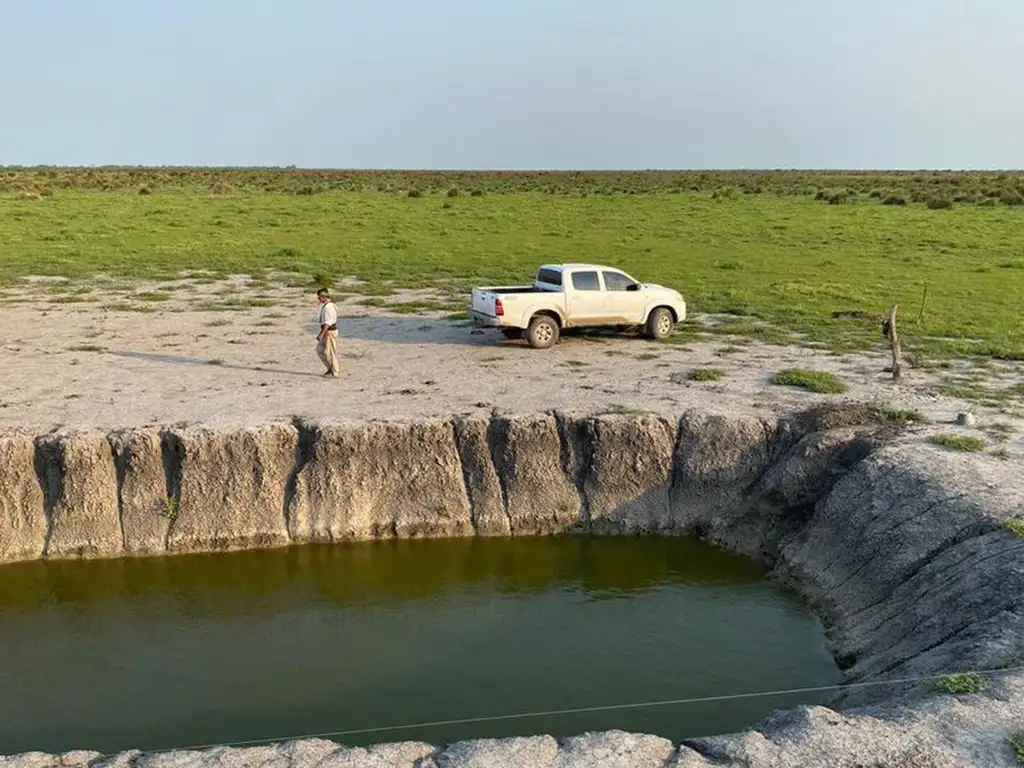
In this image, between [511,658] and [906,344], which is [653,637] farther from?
[906,344]

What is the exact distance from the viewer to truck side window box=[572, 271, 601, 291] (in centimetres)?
2122

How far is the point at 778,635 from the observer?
12203 millimetres

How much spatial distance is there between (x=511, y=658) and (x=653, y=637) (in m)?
1.88

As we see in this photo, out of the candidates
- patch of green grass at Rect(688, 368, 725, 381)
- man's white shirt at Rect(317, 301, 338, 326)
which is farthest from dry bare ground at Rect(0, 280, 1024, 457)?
man's white shirt at Rect(317, 301, 338, 326)

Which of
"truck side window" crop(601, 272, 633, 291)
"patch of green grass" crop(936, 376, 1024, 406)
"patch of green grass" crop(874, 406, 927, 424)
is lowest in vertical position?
"patch of green grass" crop(874, 406, 927, 424)

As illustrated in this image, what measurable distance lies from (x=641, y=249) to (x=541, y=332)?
15.9m

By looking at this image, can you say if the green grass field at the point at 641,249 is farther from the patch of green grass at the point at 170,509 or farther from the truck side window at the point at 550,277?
the patch of green grass at the point at 170,509

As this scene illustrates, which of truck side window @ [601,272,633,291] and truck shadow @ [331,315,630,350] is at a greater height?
truck side window @ [601,272,633,291]

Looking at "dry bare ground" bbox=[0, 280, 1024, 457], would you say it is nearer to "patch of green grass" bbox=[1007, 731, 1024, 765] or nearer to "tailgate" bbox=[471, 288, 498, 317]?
"tailgate" bbox=[471, 288, 498, 317]

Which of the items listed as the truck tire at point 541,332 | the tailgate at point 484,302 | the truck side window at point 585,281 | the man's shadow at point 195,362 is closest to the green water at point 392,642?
the man's shadow at point 195,362

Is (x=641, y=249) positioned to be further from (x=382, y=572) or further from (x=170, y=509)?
(x=170, y=509)

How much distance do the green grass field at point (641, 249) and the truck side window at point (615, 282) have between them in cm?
284

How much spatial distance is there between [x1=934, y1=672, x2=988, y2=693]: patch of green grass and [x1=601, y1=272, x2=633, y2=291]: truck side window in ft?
45.0

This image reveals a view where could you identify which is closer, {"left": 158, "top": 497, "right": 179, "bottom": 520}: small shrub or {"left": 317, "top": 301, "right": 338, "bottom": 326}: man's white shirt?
{"left": 158, "top": 497, "right": 179, "bottom": 520}: small shrub
